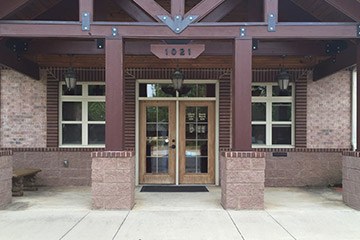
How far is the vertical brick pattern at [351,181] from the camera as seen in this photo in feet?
23.3

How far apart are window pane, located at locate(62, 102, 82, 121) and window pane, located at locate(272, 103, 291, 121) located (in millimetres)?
5328

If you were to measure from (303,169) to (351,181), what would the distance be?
111 inches

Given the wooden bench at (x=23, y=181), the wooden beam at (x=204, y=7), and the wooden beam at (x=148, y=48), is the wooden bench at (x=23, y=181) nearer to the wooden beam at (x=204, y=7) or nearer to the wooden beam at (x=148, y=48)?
the wooden beam at (x=148, y=48)

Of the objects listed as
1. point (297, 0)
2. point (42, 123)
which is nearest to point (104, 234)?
point (42, 123)

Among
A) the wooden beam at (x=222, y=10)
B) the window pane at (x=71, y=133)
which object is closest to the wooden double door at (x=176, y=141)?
the window pane at (x=71, y=133)

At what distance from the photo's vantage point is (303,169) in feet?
33.3

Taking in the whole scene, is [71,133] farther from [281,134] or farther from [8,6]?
[281,134]

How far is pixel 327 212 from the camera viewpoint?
6.93 m

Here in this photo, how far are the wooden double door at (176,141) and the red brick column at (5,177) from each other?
3591 millimetres

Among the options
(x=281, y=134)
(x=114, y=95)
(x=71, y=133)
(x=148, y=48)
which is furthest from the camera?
(x=281, y=134)

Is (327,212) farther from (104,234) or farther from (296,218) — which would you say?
(104,234)

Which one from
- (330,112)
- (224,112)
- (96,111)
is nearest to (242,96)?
(224,112)

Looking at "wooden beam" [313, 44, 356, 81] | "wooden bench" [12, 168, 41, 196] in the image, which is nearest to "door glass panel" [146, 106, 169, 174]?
"wooden bench" [12, 168, 41, 196]

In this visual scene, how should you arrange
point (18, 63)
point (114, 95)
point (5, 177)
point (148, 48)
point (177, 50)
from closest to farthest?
point (114, 95)
point (177, 50)
point (5, 177)
point (148, 48)
point (18, 63)
